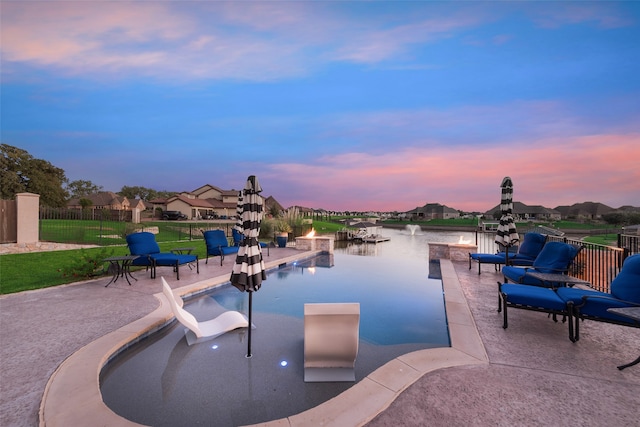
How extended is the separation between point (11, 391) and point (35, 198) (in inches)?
449

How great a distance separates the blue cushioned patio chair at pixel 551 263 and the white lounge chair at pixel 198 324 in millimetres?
4811

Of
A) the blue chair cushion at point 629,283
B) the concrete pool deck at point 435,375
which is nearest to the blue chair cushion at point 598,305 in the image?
the blue chair cushion at point 629,283

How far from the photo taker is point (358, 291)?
255 inches

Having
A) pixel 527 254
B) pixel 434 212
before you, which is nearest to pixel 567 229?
pixel 434 212

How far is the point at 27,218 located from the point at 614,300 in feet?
52.4

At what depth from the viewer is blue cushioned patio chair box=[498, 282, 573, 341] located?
3.53 meters

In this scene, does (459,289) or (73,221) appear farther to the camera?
(73,221)

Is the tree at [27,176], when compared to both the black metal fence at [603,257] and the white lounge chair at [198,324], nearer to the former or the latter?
the white lounge chair at [198,324]

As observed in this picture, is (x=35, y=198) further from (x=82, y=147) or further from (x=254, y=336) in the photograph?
(x=82, y=147)

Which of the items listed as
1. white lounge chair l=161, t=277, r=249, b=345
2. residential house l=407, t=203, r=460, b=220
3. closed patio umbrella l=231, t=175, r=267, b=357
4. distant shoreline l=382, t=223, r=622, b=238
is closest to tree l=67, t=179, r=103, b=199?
distant shoreline l=382, t=223, r=622, b=238

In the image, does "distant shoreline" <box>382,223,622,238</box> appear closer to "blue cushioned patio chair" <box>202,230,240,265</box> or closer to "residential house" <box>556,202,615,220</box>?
"residential house" <box>556,202,615,220</box>

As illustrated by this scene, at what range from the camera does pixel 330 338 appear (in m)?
3.08

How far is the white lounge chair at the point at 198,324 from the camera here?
3665mm

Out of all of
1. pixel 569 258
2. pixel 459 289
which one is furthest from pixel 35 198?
pixel 569 258
